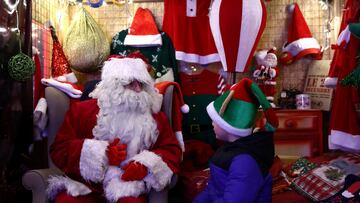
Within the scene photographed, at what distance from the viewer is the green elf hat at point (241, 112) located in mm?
1764

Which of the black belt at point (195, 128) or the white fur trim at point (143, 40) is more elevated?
the white fur trim at point (143, 40)

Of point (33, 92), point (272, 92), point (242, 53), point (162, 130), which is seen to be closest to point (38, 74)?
point (33, 92)

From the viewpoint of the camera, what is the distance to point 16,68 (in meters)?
2.27

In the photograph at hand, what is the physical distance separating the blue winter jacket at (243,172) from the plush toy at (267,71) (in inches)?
71.5

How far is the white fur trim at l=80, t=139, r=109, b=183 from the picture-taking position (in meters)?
2.09

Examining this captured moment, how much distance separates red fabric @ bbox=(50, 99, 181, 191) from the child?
1.65 ft

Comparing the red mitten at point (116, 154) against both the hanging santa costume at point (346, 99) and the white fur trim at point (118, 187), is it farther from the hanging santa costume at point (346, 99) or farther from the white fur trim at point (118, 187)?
the hanging santa costume at point (346, 99)

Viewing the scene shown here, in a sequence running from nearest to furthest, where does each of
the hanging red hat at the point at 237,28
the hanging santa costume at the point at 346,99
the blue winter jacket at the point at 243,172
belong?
the blue winter jacket at the point at 243,172 → the hanging santa costume at the point at 346,99 → the hanging red hat at the point at 237,28

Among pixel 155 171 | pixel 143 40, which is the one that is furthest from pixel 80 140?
pixel 143 40

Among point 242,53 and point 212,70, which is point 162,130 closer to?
point 242,53

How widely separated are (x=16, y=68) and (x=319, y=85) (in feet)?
8.41

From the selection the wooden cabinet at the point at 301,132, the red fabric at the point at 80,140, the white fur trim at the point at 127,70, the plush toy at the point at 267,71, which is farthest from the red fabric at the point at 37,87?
the wooden cabinet at the point at 301,132

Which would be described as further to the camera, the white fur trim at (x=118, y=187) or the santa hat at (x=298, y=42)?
the santa hat at (x=298, y=42)

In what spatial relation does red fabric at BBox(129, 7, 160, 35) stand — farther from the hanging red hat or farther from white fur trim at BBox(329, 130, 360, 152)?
white fur trim at BBox(329, 130, 360, 152)
